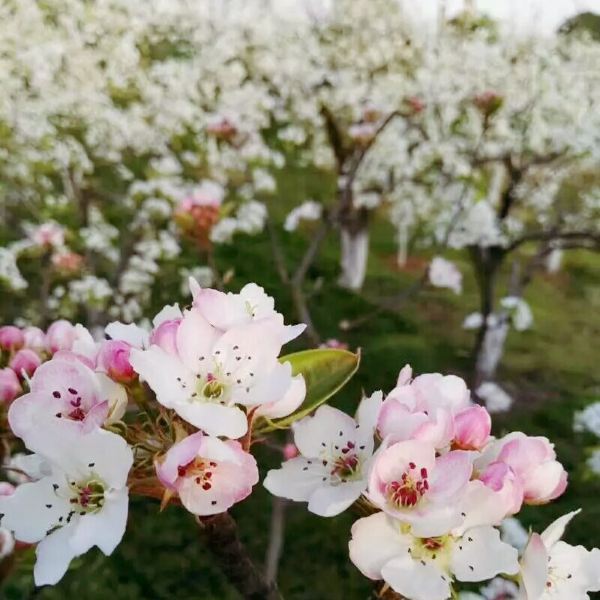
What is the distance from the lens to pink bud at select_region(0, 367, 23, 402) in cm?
112

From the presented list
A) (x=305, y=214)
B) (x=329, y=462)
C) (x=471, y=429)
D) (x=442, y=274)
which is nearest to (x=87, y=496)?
(x=329, y=462)

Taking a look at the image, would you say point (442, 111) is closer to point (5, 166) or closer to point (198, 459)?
point (5, 166)

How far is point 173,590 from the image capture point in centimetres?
397

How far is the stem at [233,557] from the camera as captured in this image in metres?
0.78

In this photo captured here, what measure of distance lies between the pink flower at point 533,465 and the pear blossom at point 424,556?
0.27 ft

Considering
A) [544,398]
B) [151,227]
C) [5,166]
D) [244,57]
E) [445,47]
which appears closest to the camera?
[151,227]

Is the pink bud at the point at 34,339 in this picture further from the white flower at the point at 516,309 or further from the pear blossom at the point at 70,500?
the white flower at the point at 516,309

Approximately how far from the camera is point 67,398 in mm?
786

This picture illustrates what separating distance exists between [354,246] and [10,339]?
6.90 metres

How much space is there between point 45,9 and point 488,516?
7817 millimetres

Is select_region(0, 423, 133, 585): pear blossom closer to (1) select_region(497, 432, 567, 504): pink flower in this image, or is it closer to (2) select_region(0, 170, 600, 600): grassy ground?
(1) select_region(497, 432, 567, 504): pink flower

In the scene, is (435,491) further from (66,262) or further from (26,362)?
(66,262)

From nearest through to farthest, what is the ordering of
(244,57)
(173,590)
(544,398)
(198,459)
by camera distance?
(198,459), (173,590), (544,398), (244,57)

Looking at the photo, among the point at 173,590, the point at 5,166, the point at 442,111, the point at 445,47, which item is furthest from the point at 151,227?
the point at 445,47
